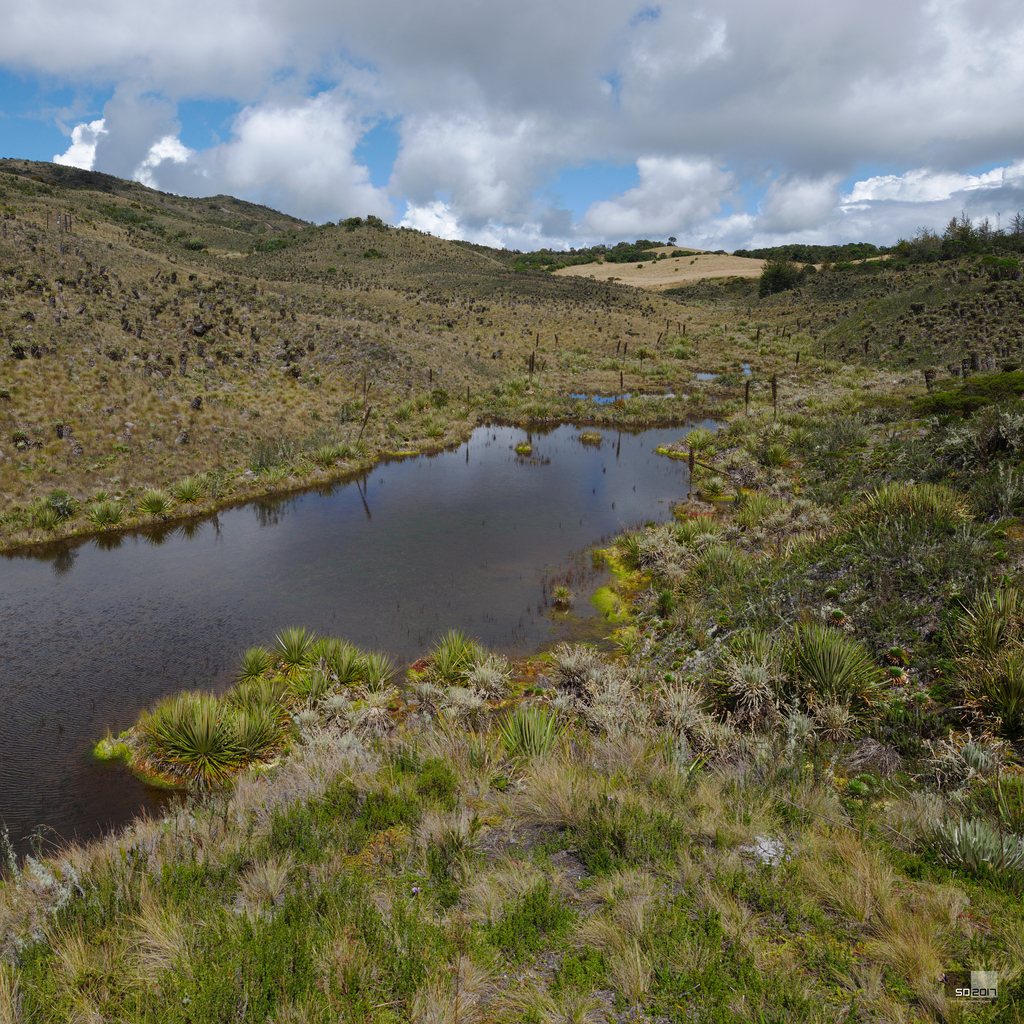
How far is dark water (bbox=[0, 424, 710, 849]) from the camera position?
7266 mm

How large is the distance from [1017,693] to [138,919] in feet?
25.9

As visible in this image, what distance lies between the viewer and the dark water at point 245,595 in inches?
286

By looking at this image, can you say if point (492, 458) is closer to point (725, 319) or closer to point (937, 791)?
point (937, 791)

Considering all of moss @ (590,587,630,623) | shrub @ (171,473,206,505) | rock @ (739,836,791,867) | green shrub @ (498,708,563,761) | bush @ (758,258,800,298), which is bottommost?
moss @ (590,587,630,623)

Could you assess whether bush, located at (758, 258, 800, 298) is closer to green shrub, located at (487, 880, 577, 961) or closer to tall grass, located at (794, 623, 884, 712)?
tall grass, located at (794, 623, 884, 712)

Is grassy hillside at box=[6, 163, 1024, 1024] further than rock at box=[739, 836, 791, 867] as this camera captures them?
No

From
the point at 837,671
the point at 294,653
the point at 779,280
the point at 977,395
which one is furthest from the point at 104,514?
the point at 779,280

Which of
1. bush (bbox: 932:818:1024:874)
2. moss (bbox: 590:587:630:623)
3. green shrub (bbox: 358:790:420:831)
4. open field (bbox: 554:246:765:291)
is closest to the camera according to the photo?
bush (bbox: 932:818:1024:874)

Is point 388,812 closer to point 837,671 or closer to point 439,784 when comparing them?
point 439,784

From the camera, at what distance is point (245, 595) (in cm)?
1134

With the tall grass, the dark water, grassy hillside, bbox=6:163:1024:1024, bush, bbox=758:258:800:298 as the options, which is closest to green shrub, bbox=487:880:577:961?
grassy hillside, bbox=6:163:1024:1024

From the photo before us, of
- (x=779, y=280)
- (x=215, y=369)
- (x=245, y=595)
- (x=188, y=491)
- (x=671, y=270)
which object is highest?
(x=671, y=270)

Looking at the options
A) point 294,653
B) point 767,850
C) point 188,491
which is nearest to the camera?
point 767,850

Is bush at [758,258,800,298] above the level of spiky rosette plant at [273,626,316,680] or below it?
above
